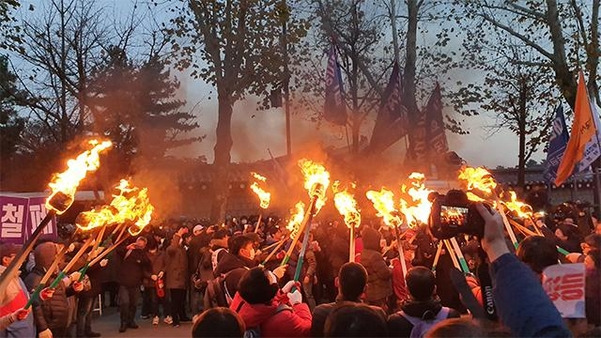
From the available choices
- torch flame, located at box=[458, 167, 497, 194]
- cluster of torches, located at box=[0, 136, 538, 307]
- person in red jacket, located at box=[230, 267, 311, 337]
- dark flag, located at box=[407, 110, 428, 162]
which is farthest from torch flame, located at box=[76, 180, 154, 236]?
dark flag, located at box=[407, 110, 428, 162]

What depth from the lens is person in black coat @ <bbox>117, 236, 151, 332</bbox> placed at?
35.6ft

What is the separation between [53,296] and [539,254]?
17.6 feet

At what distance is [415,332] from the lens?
3697 mm

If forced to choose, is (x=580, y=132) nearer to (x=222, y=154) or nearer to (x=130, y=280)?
(x=130, y=280)

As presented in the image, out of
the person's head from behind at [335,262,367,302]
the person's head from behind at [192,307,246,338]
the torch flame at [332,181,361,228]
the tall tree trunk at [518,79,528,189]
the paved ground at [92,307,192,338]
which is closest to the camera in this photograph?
the person's head from behind at [192,307,246,338]

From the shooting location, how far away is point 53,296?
22.4ft

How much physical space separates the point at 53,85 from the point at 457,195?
21.6m

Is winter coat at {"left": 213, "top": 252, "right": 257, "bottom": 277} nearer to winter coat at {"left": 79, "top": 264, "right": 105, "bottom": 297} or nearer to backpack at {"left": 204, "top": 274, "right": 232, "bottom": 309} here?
backpack at {"left": 204, "top": 274, "right": 232, "bottom": 309}

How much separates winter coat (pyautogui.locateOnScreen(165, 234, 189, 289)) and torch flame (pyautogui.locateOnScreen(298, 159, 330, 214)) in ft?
14.3

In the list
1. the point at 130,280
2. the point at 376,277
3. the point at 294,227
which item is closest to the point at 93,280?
the point at 130,280

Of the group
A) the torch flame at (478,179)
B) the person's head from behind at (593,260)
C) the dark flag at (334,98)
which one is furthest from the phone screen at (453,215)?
the dark flag at (334,98)

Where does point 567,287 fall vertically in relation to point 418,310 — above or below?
above

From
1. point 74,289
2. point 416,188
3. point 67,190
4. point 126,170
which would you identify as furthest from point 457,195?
point 126,170

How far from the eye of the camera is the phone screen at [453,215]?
2.50 m
